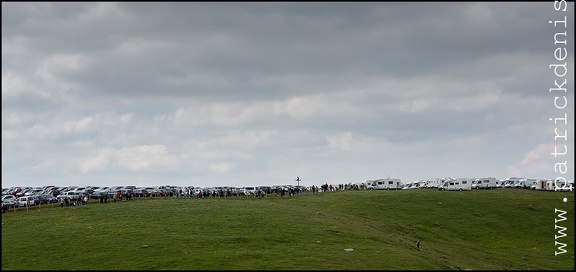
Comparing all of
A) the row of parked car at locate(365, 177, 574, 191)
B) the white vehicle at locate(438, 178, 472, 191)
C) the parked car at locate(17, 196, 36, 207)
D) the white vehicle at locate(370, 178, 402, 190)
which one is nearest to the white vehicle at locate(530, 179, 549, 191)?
the row of parked car at locate(365, 177, 574, 191)

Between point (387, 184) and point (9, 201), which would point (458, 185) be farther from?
point (9, 201)

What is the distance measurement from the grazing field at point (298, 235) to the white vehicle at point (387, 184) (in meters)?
45.1

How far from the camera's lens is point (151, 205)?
97.5 m

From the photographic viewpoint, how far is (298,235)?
67.7m

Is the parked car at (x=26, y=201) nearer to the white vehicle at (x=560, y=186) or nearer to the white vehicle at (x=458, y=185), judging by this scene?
the white vehicle at (x=458, y=185)

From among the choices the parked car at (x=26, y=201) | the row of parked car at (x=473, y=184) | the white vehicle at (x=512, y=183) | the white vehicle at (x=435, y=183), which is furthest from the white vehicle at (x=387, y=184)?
the parked car at (x=26, y=201)

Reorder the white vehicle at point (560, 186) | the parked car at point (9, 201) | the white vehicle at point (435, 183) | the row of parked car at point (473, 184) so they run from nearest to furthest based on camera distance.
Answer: the parked car at point (9, 201), the white vehicle at point (560, 186), the row of parked car at point (473, 184), the white vehicle at point (435, 183)

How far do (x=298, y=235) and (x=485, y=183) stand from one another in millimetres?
108526

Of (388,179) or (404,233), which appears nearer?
(404,233)

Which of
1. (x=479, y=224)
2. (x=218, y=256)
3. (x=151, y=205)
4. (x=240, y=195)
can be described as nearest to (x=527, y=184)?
(x=479, y=224)

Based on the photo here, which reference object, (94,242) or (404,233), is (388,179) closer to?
(404,233)

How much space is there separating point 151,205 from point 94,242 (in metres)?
31.7

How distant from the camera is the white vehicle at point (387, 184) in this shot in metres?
163

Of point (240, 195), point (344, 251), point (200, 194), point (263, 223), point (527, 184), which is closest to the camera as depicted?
point (344, 251)
